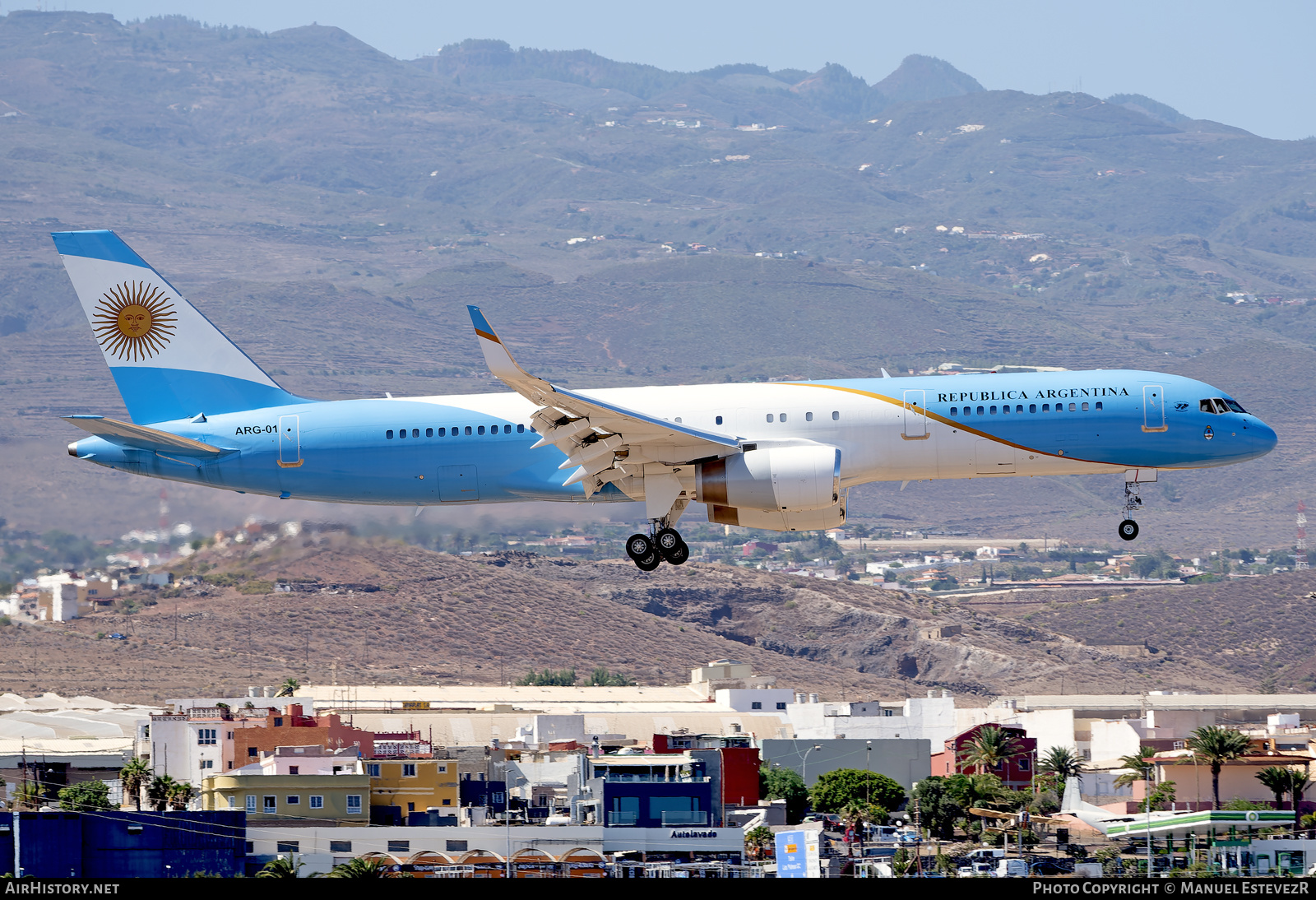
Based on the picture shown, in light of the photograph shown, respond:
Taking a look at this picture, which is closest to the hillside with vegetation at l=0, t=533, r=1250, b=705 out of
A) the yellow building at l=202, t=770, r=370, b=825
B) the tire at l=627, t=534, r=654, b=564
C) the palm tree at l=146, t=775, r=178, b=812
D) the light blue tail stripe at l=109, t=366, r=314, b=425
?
the palm tree at l=146, t=775, r=178, b=812

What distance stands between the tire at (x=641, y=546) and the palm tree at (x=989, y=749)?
67994 millimetres

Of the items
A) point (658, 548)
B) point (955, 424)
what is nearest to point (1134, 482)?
point (955, 424)

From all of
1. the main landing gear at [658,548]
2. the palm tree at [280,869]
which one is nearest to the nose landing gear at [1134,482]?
the main landing gear at [658,548]

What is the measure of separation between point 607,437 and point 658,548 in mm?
3007

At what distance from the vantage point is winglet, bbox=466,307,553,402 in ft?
120

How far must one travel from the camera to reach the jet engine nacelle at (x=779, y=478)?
40844 millimetres

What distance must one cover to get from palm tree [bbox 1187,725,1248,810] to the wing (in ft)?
199

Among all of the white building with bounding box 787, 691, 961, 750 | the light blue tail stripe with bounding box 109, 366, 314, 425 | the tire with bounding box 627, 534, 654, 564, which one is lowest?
the white building with bounding box 787, 691, 961, 750

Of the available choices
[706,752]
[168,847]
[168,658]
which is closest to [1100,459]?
[168,847]

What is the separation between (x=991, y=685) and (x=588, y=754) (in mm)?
113005

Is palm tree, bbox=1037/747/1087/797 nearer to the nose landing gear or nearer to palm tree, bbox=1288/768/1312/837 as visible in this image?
palm tree, bbox=1288/768/1312/837

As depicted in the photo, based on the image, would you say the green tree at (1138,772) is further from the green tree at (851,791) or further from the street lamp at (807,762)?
the street lamp at (807,762)

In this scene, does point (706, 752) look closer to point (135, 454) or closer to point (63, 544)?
point (63, 544)

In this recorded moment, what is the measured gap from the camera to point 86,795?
81.4 meters
